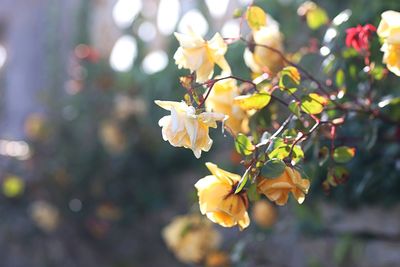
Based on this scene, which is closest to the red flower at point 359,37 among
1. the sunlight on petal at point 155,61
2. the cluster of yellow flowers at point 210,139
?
the cluster of yellow flowers at point 210,139

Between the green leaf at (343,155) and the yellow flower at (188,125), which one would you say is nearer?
the yellow flower at (188,125)

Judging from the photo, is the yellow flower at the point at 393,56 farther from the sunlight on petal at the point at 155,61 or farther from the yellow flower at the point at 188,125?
the sunlight on petal at the point at 155,61

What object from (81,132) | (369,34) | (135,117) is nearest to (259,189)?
(369,34)

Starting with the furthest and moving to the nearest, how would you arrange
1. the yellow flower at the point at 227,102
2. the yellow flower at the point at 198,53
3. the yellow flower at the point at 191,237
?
the yellow flower at the point at 191,237, the yellow flower at the point at 227,102, the yellow flower at the point at 198,53

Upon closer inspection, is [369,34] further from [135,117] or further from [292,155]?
[135,117]

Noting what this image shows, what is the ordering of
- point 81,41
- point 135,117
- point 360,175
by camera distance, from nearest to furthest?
point 360,175
point 135,117
point 81,41
